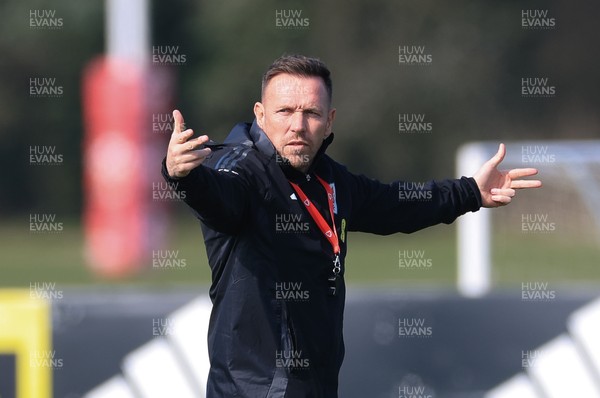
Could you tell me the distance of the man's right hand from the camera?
14.3 feet

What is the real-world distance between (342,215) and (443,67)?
90.3ft

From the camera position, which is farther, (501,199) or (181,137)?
(501,199)

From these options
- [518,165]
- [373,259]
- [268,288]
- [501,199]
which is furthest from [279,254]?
[373,259]

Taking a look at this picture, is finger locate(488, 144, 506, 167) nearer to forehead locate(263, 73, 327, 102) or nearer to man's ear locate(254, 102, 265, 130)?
forehead locate(263, 73, 327, 102)

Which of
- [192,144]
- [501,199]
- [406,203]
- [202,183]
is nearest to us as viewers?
[192,144]

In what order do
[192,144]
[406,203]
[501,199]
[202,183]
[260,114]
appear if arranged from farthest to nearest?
[501,199] < [406,203] < [260,114] < [202,183] < [192,144]

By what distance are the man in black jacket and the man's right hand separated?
Result: 0.26 m

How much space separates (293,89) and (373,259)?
16.8m

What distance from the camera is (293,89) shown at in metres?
4.94

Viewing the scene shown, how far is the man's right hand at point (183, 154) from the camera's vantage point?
434 cm

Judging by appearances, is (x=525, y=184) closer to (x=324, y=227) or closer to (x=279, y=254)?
(x=324, y=227)

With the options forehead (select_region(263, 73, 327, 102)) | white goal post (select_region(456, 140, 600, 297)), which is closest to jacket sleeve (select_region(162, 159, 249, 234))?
forehead (select_region(263, 73, 327, 102))

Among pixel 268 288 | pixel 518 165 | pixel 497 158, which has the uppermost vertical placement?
pixel 518 165

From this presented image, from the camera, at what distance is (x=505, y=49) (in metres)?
32.6
